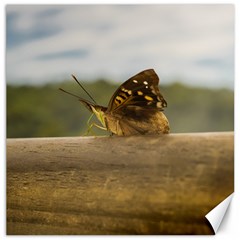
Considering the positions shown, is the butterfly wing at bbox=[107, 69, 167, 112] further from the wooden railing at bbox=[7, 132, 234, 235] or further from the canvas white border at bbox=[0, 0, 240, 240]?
the canvas white border at bbox=[0, 0, 240, 240]

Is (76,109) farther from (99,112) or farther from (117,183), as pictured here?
(117,183)

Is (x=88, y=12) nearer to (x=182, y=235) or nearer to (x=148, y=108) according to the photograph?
(x=148, y=108)

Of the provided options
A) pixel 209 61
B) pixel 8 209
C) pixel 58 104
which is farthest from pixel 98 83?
pixel 8 209

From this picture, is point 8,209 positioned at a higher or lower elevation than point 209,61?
lower

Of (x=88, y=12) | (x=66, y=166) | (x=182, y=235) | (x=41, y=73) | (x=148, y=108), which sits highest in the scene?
(x=88, y=12)

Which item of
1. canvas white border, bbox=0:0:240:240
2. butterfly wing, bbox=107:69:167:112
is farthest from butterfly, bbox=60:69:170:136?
canvas white border, bbox=0:0:240:240
